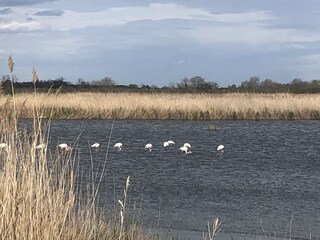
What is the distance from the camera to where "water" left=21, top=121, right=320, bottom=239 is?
7207 mm

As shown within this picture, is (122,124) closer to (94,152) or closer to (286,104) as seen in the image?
(286,104)

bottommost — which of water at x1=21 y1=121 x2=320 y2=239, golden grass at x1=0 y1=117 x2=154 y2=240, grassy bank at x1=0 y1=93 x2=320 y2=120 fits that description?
water at x1=21 y1=121 x2=320 y2=239

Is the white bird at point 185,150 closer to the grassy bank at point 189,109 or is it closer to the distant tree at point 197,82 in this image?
the grassy bank at point 189,109

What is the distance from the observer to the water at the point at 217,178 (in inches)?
284

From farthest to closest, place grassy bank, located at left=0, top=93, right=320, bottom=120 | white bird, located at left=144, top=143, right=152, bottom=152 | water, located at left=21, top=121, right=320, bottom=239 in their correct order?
grassy bank, located at left=0, top=93, right=320, bottom=120
white bird, located at left=144, top=143, right=152, bottom=152
water, located at left=21, top=121, right=320, bottom=239

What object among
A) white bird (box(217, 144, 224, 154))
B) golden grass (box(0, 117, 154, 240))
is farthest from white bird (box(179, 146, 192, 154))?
golden grass (box(0, 117, 154, 240))

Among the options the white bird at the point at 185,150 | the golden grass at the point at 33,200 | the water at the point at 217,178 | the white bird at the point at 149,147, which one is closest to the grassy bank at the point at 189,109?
the water at the point at 217,178

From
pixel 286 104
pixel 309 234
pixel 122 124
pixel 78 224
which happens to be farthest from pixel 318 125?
pixel 78 224

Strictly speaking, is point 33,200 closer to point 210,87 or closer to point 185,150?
point 185,150

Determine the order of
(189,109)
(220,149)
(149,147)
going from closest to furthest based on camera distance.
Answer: (149,147) < (220,149) < (189,109)

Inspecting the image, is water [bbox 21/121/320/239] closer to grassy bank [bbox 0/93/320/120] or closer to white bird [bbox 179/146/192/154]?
white bird [bbox 179/146/192/154]

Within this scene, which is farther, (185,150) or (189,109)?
(189,109)

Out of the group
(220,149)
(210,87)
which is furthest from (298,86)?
(220,149)

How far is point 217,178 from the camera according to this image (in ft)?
34.9
